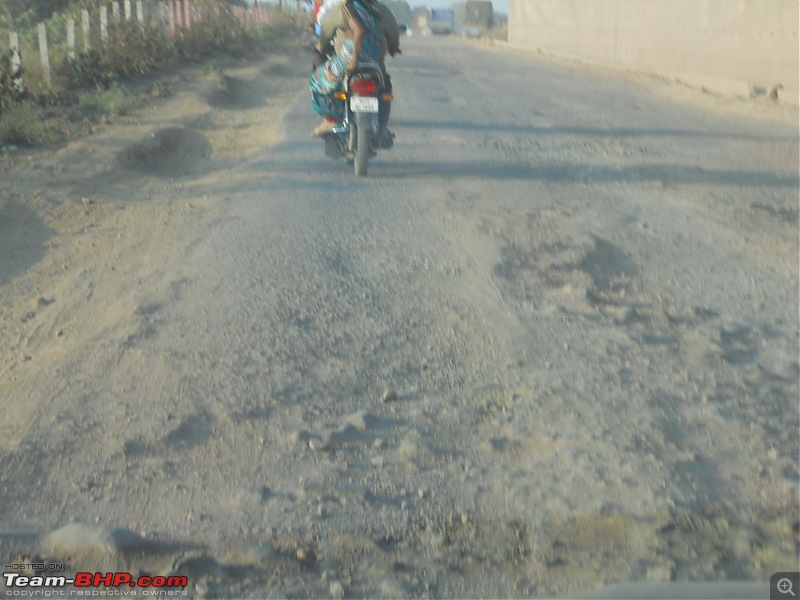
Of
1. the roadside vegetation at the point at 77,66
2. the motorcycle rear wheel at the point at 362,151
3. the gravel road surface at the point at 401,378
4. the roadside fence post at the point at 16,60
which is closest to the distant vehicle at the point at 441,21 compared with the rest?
the roadside vegetation at the point at 77,66

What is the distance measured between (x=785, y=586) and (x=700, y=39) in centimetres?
1714

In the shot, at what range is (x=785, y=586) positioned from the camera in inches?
110

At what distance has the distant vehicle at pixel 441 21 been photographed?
77.5 m

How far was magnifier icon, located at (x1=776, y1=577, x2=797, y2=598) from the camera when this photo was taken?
2736 millimetres

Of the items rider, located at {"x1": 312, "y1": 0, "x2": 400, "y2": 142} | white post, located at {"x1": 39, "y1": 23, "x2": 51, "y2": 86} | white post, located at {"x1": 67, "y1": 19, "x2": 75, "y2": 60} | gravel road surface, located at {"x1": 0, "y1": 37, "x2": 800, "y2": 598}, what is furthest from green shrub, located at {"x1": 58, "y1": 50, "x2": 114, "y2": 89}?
rider, located at {"x1": 312, "y1": 0, "x2": 400, "y2": 142}

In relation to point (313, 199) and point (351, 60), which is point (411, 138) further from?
point (313, 199)

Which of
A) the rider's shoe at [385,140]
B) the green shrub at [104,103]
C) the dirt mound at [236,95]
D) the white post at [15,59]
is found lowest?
the dirt mound at [236,95]

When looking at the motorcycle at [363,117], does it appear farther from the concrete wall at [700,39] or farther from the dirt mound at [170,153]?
the concrete wall at [700,39]

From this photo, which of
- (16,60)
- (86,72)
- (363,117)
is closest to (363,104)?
(363,117)

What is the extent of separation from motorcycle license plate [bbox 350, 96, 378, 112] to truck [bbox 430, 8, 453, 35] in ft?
236

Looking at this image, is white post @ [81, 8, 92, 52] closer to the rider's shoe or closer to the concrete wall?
the rider's shoe

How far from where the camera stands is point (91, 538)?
316 cm

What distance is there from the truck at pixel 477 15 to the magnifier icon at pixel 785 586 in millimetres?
69284

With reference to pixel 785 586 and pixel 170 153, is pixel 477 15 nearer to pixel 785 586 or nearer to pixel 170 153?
pixel 170 153
